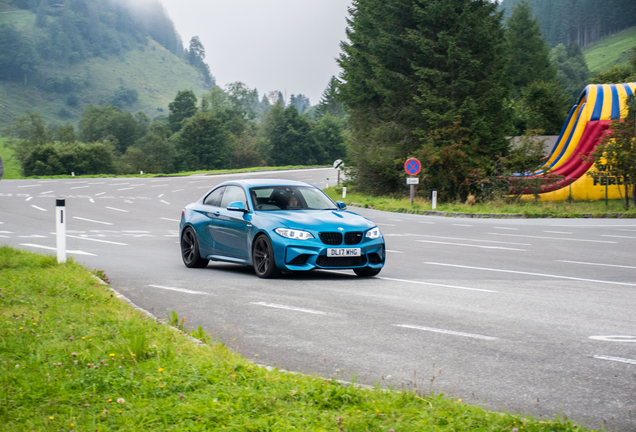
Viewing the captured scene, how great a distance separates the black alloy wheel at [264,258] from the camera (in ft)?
33.2

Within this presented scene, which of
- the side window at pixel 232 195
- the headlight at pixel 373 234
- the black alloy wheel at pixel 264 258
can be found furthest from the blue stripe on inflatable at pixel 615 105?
the black alloy wheel at pixel 264 258

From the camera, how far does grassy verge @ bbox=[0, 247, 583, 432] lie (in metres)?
3.67

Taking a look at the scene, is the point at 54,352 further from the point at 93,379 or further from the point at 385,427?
the point at 385,427

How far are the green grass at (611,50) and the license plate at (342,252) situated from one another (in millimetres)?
150659

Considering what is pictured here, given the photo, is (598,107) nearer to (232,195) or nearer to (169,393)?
(232,195)

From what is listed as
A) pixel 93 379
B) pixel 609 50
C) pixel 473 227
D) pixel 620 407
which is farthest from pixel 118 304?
pixel 609 50

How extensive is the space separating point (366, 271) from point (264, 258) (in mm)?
1645

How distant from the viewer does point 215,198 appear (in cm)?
1188

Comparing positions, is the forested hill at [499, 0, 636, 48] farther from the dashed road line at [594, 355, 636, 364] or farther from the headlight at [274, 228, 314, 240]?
the dashed road line at [594, 355, 636, 364]

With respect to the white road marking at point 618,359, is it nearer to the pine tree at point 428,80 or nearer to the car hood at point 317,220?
the car hood at point 317,220

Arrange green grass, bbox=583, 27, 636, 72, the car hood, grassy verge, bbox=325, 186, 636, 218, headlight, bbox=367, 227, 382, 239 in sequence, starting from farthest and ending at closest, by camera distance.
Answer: green grass, bbox=583, 27, 636, 72 → grassy verge, bbox=325, 186, 636, 218 → headlight, bbox=367, 227, 382, 239 → the car hood

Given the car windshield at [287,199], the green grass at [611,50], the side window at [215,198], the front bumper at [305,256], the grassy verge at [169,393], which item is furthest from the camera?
the green grass at [611,50]

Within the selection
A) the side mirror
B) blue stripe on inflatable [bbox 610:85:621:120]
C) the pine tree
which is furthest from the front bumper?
blue stripe on inflatable [bbox 610:85:621:120]

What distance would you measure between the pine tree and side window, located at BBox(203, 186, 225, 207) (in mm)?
25105
